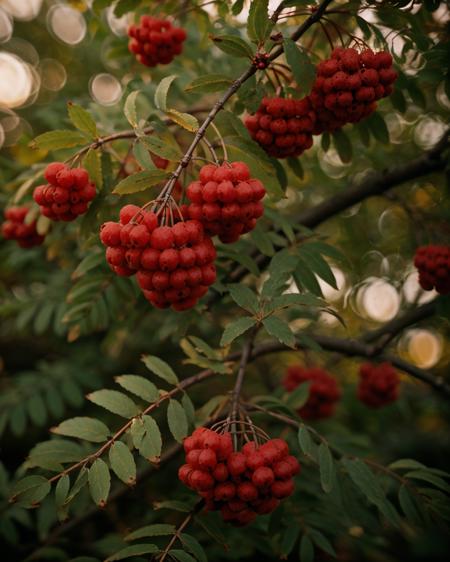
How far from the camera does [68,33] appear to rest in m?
5.98

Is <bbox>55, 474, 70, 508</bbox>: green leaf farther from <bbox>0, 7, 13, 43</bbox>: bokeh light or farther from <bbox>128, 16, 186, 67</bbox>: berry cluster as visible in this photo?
<bbox>0, 7, 13, 43</bbox>: bokeh light

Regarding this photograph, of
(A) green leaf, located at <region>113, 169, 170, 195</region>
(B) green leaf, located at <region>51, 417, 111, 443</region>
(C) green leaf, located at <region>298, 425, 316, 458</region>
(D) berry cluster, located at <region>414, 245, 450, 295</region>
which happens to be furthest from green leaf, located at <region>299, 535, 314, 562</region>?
(A) green leaf, located at <region>113, 169, 170, 195</region>

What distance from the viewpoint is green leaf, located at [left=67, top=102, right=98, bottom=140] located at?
1991 mm

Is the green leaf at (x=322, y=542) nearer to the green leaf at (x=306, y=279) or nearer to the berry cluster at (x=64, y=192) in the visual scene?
the green leaf at (x=306, y=279)

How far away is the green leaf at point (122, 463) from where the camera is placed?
1.76 meters

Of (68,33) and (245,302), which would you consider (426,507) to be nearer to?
(245,302)

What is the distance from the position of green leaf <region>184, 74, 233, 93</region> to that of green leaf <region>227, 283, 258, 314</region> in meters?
0.81

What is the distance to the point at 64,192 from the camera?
1.95 meters

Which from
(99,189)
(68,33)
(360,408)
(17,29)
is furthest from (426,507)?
(17,29)

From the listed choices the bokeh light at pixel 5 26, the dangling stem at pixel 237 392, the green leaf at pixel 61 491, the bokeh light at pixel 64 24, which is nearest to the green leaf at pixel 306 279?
the dangling stem at pixel 237 392

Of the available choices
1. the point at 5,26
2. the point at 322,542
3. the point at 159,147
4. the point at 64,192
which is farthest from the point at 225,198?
the point at 5,26

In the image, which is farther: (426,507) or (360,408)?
(360,408)

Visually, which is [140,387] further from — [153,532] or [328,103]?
[328,103]

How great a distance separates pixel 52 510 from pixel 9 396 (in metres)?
→ 0.87
